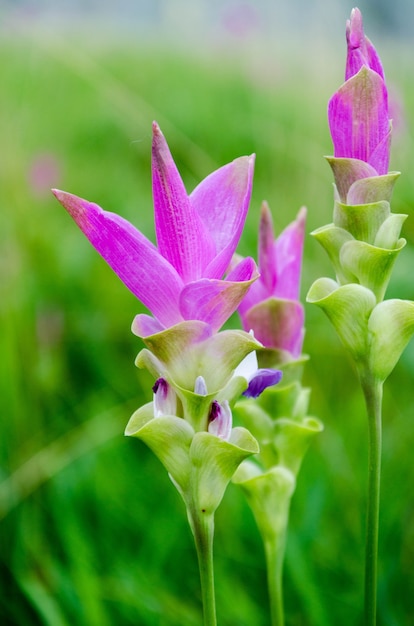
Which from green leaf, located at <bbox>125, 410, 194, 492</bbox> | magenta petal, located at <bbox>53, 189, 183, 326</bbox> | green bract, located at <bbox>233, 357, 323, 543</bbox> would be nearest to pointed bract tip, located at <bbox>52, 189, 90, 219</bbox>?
magenta petal, located at <bbox>53, 189, 183, 326</bbox>

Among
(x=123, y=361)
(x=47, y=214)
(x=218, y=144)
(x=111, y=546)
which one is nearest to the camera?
(x=111, y=546)

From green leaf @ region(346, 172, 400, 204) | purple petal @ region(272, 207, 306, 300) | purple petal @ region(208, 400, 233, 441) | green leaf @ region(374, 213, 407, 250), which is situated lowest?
purple petal @ region(208, 400, 233, 441)

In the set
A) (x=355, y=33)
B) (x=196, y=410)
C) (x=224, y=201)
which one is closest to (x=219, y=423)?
(x=196, y=410)

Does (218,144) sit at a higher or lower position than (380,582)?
higher

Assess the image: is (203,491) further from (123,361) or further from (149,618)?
(123,361)

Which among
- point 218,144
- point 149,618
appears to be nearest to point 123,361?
point 149,618

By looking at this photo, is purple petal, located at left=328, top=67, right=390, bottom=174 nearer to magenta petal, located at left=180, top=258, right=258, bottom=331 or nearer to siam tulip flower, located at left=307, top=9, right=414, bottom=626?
siam tulip flower, located at left=307, top=9, right=414, bottom=626
